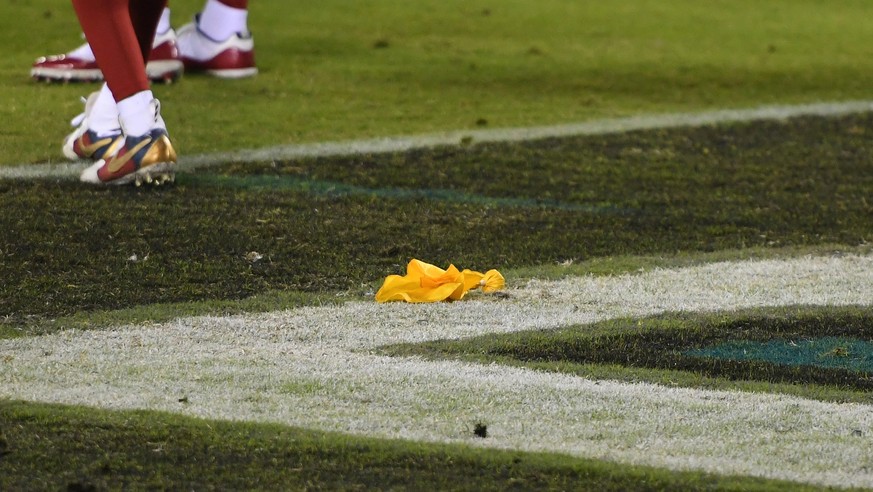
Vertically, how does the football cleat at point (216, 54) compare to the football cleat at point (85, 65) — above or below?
below

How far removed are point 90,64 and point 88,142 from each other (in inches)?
76.9

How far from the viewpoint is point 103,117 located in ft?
19.4

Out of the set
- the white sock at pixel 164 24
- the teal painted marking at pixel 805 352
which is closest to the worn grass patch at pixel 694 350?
the teal painted marking at pixel 805 352

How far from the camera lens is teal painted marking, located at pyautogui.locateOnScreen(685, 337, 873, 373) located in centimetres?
380

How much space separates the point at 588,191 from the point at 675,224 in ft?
2.00

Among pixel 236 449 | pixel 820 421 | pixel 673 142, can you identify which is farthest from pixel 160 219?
pixel 673 142

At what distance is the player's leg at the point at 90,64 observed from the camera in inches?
305

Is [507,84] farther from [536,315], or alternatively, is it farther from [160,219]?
[536,315]

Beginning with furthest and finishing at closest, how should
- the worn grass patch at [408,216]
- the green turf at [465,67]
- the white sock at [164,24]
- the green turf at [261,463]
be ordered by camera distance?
the white sock at [164,24]
the green turf at [465,67]
the worn grass patch at [408,216]
the green turf at [261,463]

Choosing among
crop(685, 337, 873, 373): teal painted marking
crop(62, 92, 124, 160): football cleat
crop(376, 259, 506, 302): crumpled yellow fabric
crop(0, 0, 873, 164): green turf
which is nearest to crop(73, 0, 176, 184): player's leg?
crop(62, 92, 124, 160): football cleat

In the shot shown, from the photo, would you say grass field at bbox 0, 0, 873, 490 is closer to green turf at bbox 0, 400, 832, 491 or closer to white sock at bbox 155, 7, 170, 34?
green turf at bbox 0, 400, 832, 491

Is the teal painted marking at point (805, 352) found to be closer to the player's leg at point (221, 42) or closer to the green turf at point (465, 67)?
the green turf at point (465, 67)

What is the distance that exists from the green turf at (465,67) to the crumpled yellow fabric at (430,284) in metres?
2.29

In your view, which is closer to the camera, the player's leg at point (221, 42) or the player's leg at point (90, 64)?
the player's leg at point (90, 64)
